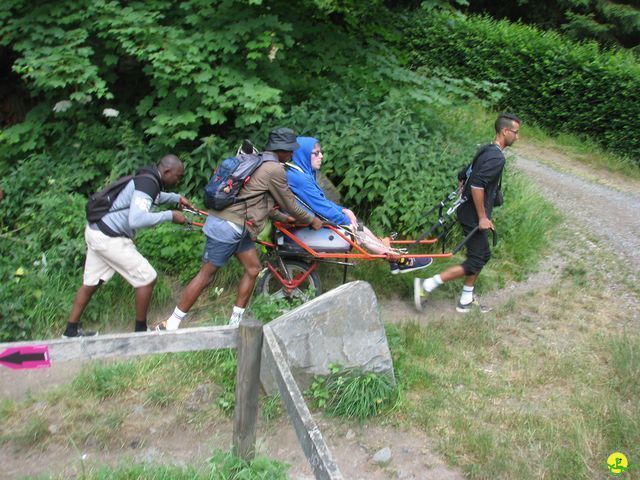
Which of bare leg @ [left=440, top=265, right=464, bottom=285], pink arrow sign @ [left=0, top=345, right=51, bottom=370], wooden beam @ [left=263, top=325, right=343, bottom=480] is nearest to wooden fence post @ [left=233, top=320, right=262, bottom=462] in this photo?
wooden beam @ [left=263, top=325, right=343, bottom=480]

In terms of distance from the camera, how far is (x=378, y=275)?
6.30 m

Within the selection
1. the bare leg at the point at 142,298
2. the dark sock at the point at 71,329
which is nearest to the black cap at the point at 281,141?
the bare leg at the point at 142,298

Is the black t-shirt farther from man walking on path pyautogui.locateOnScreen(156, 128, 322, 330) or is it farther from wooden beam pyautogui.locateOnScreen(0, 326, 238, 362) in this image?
wooden beam pyautogui.locateOnScreen(0, 326, 238, 362)

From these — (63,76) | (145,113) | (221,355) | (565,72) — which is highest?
(63,76)

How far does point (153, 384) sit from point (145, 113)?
11.0 ft

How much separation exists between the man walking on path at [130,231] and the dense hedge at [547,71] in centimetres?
777

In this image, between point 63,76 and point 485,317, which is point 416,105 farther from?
point 63,76

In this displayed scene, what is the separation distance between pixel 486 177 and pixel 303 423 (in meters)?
3.28

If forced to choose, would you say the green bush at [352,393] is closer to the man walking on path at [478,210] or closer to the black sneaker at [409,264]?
the black sneaker at [409,264]

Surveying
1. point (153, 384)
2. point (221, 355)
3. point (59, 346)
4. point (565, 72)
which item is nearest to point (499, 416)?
point (221, 355)

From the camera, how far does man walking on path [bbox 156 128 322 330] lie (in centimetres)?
497

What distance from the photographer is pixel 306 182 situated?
5.36 metres

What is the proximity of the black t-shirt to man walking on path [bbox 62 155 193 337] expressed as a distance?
2.59 metres

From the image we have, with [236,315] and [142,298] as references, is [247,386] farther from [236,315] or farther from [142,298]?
[142,298]
